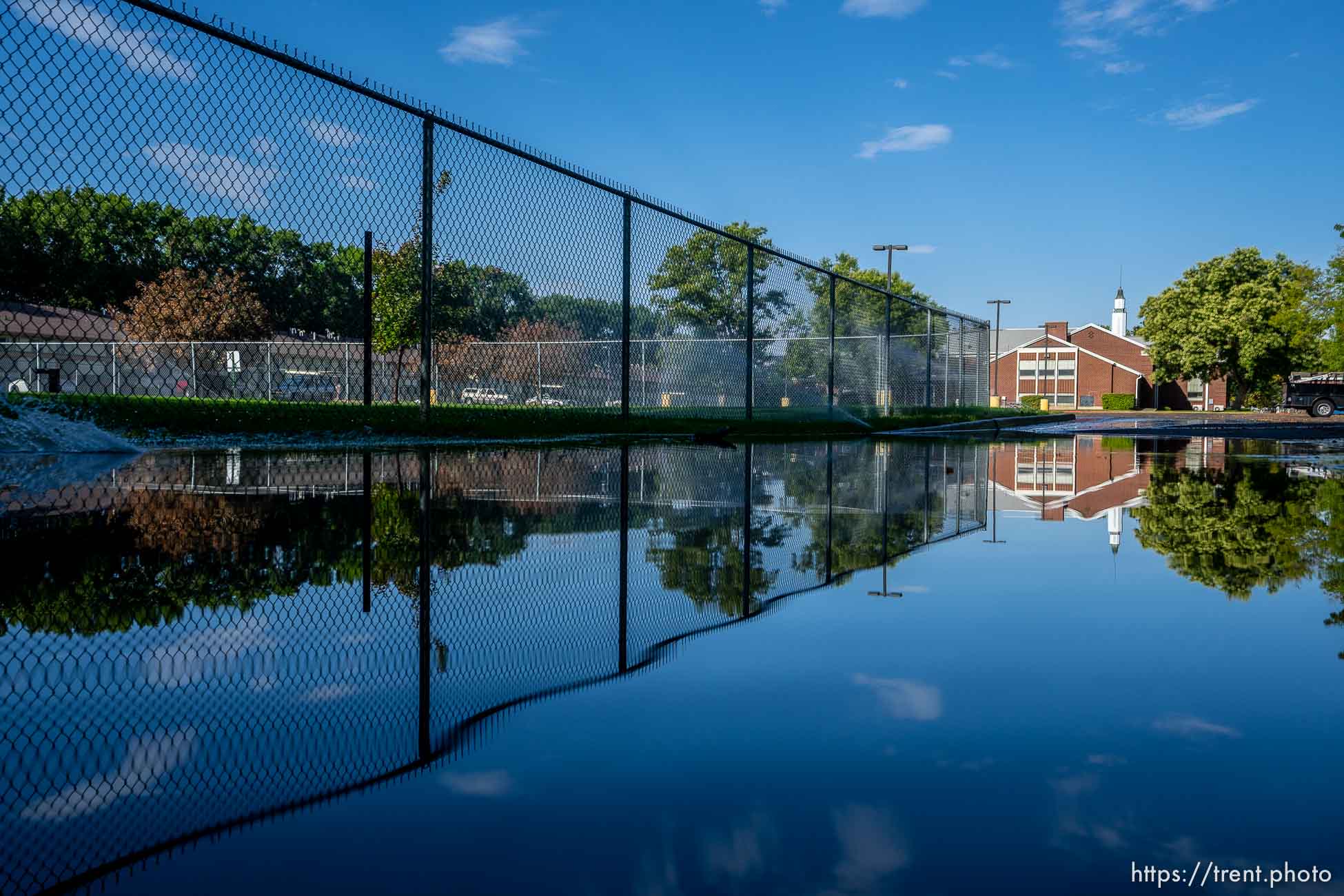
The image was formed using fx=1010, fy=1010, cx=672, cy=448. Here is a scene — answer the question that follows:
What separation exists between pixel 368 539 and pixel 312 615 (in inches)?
42.0

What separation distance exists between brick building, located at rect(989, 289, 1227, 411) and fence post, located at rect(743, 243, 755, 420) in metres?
61.1

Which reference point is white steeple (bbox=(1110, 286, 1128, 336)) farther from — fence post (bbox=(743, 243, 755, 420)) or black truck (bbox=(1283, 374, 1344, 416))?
fence post (bbox=(743, 243, 755, 420))

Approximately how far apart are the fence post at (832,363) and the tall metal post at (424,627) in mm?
10187

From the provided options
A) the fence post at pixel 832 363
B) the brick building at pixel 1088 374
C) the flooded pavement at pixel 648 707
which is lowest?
the flooded pavement at pixel 648 707

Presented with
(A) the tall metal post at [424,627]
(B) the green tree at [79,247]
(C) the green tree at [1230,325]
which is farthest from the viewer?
(C) the green tree at [1230,325]

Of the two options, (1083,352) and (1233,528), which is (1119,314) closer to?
(1083,352)

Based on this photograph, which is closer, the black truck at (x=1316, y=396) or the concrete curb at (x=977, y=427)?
the concrete curb at (x=977, y=427)

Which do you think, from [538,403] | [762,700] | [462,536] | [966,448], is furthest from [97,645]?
[966,448]

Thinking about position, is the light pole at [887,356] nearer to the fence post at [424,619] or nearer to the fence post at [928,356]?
the fence post at [928,356]

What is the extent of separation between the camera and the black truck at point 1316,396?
140 feet

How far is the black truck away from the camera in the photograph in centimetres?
4278

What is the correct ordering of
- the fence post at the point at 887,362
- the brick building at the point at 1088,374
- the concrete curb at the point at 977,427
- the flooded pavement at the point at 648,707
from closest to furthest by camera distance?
the flooded pavement at the point at 648,707, the concrete curb at the point at 977,427, the fence post at the point at 887,362, the brick building at the point at 1088,374

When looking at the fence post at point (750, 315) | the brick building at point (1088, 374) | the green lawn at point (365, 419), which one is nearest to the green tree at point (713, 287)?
the fence post at point (750, 315)

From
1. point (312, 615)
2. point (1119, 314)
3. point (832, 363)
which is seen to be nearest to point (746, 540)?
point (312, 615)
